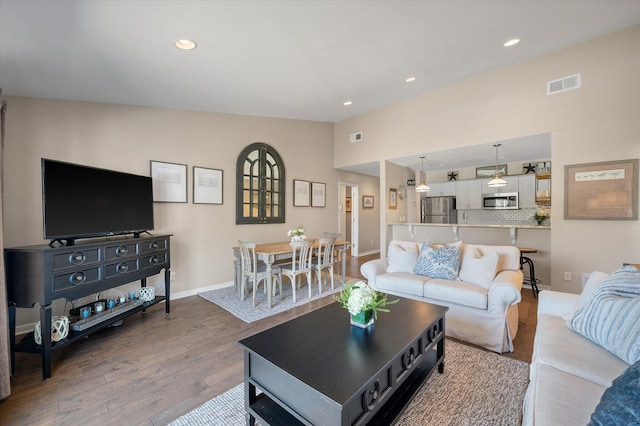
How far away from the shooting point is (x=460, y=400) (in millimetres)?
1751

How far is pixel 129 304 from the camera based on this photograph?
2.88 m

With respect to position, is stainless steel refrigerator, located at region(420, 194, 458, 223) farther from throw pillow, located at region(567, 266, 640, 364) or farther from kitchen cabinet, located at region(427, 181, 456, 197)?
throw pillow, located at region(567, 266, 640, 364)

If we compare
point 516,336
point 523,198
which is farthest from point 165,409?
point 523,198

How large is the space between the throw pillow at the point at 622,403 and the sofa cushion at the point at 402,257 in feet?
8.08

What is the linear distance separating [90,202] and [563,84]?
5.85 meters

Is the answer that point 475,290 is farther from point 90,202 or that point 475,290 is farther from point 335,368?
point 90,202

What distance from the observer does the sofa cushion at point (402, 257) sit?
3.33 m

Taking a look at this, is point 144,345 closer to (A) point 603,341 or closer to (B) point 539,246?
(A) point 603,341

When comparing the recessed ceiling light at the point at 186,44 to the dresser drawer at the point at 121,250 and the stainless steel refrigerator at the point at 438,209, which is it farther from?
the stainless steel refrigerator at the point at 438,209

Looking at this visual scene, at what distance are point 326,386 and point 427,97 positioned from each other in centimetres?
495

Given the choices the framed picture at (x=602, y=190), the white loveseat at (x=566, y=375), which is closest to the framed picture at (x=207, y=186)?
the white loveseat at (x=566, y=375)

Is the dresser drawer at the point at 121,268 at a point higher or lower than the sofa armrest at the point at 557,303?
higher

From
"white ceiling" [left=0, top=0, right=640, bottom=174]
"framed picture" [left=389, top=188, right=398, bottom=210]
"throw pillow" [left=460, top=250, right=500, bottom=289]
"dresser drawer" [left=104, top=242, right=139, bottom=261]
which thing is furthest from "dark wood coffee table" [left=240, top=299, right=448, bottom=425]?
"framed picture" [left=389, top=188, right=398, bottom=210]

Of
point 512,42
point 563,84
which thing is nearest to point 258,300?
point 512,42
